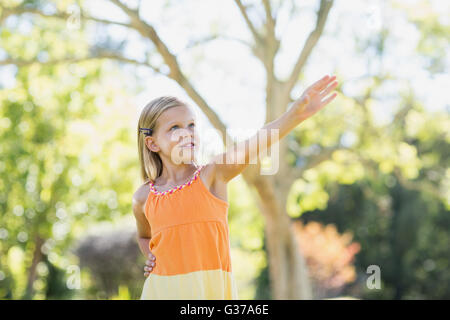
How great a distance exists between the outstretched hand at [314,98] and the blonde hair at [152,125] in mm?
497

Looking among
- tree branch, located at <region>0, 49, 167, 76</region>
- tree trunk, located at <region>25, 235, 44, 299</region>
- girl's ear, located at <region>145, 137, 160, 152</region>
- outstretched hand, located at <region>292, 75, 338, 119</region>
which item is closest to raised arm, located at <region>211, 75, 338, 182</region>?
outstretched hand, located at <region>292, 75, 338, 119</region>

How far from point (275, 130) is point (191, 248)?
515 millimetres

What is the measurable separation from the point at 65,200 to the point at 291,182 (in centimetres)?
703

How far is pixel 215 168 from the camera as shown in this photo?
6.29 ft

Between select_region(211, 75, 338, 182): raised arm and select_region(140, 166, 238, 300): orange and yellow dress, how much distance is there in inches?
5.3

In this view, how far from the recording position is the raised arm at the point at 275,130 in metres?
1.81

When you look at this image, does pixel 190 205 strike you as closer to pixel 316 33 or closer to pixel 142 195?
pixel 142 195

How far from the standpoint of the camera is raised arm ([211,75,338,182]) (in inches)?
71.1

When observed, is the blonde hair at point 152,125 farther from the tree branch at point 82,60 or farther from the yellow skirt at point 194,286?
the tree branch at point 82,60

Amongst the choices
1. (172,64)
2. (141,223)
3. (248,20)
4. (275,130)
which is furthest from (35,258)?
(275,130)

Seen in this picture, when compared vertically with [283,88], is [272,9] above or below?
above
